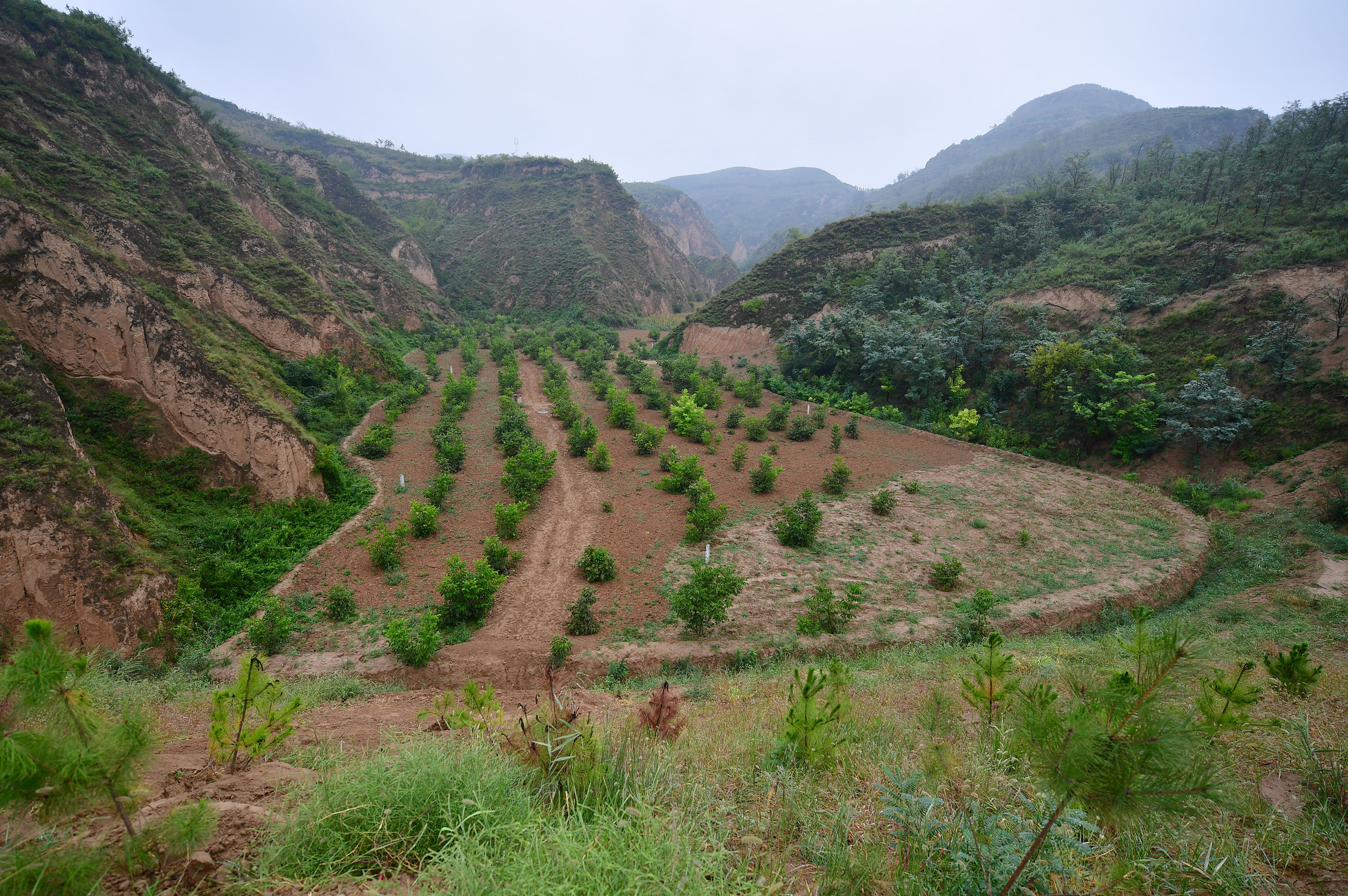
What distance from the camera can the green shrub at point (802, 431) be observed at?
727 inches

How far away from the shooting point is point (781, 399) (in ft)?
79.2

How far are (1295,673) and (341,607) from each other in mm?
11812

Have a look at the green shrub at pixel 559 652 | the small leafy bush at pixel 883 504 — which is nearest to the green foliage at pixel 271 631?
the green shrub at pixel 559 652

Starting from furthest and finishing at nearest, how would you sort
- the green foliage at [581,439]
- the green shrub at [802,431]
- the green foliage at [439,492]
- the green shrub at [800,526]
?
the green shrub at [802,431] < the green foliage at [581,439] < the green foliage at [439,492] < the green shrub at [800,526]

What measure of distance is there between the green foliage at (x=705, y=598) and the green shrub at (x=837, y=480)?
21.9 feet

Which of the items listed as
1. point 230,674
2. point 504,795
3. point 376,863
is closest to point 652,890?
point 504,795

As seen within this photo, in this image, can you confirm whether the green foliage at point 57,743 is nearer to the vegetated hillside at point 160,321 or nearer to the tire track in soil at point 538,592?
the tire track in soil at point 538,592

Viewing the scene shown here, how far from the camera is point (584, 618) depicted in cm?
779

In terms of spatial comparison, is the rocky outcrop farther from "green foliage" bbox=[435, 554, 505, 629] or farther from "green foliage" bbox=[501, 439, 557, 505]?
"green foliage" bbox=[435, 554, 505, 629]

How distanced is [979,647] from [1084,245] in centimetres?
2940

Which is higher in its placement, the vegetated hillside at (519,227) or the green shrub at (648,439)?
the vegetated hillside at (519,227)

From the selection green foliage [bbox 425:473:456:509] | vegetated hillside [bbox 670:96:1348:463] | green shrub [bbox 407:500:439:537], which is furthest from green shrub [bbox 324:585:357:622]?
Result: vegetated hillside [bbox 670:96:1348:463]

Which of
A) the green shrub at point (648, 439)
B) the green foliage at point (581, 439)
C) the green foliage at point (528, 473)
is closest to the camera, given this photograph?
the green foliage at point (528, 473)

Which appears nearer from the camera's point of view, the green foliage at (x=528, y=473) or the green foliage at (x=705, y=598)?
the green foliage at (x=705, y=598)
